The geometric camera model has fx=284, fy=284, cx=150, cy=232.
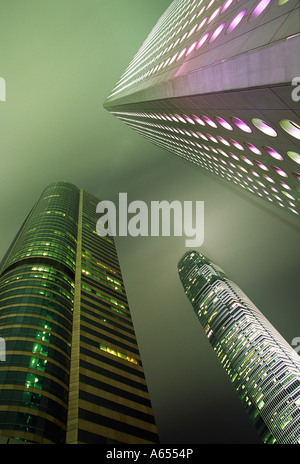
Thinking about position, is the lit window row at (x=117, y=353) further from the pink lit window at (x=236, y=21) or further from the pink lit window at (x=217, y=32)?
the pink lit window at (x=236, y=21)

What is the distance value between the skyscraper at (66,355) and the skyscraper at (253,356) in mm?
75798

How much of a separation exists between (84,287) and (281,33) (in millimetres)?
65546

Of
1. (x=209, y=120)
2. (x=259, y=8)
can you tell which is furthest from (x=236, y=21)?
(x=209, y=120)

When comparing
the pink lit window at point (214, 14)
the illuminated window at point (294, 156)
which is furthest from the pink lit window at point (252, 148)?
the pink lit window at point (214, 14)

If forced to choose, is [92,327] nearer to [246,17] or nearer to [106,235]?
[246,17]

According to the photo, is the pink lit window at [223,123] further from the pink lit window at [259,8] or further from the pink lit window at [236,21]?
the pink lit window at [259,8]

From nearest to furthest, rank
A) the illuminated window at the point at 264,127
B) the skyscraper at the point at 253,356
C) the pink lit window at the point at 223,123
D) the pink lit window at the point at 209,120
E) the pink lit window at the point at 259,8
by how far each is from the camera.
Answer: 1. the pink lit window at the point at 259,8
2. the illuminated window at the point at 264,127
3. the pink lit window at the point at 223,123
4. the pink lit window at the point at 209,120
5. the skyscraper at the point at 253,356

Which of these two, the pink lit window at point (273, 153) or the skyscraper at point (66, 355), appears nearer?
the pink lit window at point (273, 153)

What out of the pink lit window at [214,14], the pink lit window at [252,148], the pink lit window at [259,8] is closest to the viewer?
the pink lit window at [259,8]

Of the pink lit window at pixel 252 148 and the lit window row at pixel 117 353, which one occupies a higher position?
the pink lit window at pixel 252 148

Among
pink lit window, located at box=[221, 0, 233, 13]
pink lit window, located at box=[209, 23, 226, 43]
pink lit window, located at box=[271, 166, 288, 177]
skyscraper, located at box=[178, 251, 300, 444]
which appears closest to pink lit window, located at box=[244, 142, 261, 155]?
pink lit window, located at box=[271, 166, 288, 177]

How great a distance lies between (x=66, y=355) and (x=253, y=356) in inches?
4014

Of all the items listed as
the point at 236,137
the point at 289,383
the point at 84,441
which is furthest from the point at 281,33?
the point at 289,383

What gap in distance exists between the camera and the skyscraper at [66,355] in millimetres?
38344
